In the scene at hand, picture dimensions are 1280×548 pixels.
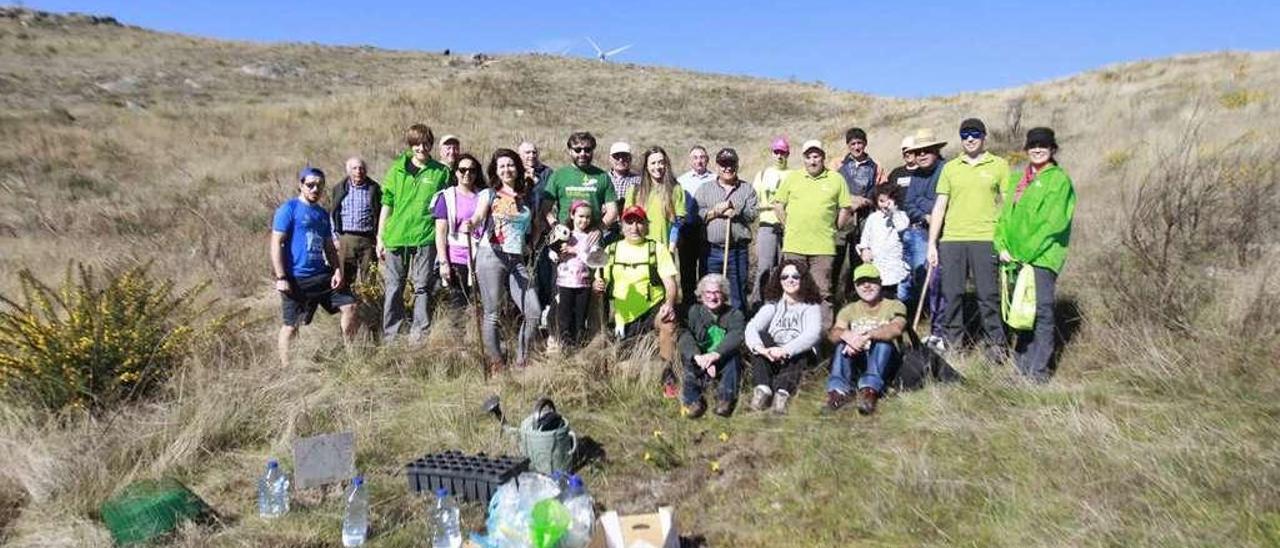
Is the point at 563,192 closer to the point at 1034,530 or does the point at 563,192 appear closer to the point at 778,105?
the point at 1034,530

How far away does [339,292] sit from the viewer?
5949mm

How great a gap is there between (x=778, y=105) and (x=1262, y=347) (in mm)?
28587

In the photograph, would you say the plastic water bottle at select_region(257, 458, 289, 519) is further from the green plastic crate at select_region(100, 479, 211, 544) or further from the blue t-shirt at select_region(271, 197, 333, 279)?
the blue t-shirt at select_region(271, 197, 333, 279)

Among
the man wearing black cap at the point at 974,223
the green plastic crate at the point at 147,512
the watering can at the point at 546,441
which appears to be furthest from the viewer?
the man wearing black cap at the point at 974,223

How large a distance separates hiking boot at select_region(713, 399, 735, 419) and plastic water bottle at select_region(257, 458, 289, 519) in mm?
2549

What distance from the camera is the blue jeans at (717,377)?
5.36m

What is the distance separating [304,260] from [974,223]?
4.59m

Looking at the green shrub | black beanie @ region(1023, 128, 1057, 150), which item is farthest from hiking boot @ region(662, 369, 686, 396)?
the green shrub

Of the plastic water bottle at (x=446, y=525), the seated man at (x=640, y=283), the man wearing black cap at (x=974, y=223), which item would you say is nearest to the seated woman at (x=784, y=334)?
the seated man at (x=640, y=283)

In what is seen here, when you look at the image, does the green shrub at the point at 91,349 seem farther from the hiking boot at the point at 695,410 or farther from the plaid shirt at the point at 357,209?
the hiking boot at the point at 695,410

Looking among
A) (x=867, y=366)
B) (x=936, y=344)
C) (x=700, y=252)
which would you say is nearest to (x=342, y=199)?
(x=700, y=252)

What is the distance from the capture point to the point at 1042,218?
5172mm

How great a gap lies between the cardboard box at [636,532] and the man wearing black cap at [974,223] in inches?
121

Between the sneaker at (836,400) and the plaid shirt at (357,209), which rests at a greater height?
the plaid shirt at (357,209)
